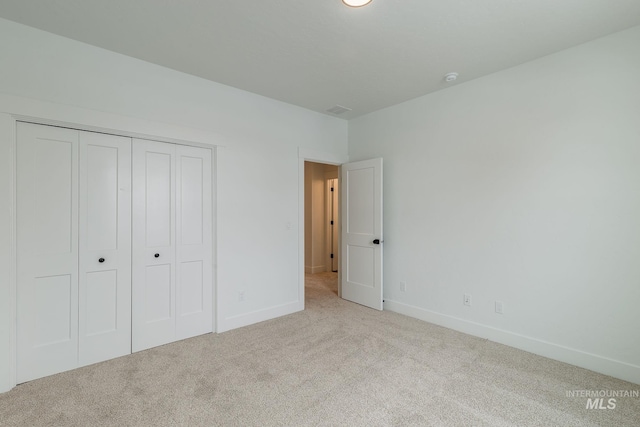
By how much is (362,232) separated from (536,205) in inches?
82.0

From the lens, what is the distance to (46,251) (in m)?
2.36

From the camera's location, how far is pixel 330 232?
6777 mm

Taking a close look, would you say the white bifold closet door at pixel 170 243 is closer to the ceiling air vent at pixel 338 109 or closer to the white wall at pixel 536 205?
the ceiling air vent at pixel 338 109

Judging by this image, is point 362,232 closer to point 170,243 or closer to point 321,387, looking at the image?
point 321,387

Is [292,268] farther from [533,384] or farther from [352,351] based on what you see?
[533,384]

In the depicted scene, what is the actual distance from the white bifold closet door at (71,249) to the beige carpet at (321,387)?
0.22 m

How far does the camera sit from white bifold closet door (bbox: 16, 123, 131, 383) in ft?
7.48

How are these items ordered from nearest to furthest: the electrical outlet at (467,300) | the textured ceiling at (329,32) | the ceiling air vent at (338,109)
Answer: the textured ceiling at (329,32)
the electrical outlet at (467,300)
the ceiling air vent at (338,109)

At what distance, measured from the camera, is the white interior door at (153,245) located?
2781 millimetres

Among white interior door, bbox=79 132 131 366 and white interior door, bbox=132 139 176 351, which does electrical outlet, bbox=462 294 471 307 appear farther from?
white interior door, bbox=79 132 131 366

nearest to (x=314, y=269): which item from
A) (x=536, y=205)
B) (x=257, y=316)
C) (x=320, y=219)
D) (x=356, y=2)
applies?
(x=320, y=219)

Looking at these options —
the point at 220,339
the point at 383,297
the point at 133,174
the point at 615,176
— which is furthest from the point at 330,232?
the point at 615,176

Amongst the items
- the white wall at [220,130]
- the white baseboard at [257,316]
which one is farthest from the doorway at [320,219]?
the white baseboard at [257,316]

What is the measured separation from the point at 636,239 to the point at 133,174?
435 cm
